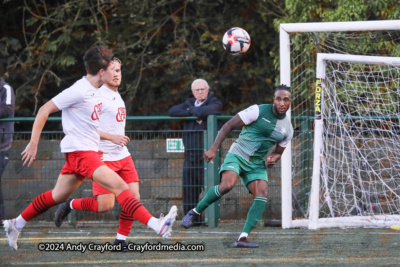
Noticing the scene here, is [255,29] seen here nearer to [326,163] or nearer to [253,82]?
[253,82]

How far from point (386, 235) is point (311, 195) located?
1.28 metres

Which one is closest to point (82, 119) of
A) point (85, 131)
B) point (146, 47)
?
point (85, 131)

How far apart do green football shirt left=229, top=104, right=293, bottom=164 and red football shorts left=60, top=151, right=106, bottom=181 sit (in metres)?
1.83

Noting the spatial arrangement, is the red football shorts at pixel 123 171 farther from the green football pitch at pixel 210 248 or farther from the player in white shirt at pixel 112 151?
the green football pitch at pixel 210 248

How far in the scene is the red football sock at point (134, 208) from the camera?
630cm

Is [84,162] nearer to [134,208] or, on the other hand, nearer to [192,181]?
[134,208]

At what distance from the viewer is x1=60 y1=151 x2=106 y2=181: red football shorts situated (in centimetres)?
659

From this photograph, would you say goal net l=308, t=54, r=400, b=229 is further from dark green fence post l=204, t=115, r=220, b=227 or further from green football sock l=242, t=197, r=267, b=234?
green football sock l=242, t=197, r=267, b=234

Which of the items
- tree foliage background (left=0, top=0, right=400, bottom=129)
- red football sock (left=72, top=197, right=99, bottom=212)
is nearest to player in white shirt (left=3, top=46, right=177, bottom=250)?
red football sock (left=72, top=197, right=99, bottom=212)

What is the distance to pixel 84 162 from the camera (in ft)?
21.7

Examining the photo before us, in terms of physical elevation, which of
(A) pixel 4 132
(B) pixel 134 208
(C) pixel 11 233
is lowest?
(C) pixel 11 233

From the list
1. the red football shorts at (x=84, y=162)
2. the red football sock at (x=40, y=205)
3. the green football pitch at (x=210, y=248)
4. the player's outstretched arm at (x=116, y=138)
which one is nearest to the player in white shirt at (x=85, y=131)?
the red football shorts at (x=84, y=162)

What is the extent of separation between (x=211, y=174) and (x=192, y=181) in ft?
0.93

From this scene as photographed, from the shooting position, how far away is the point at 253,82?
15.4 meters
